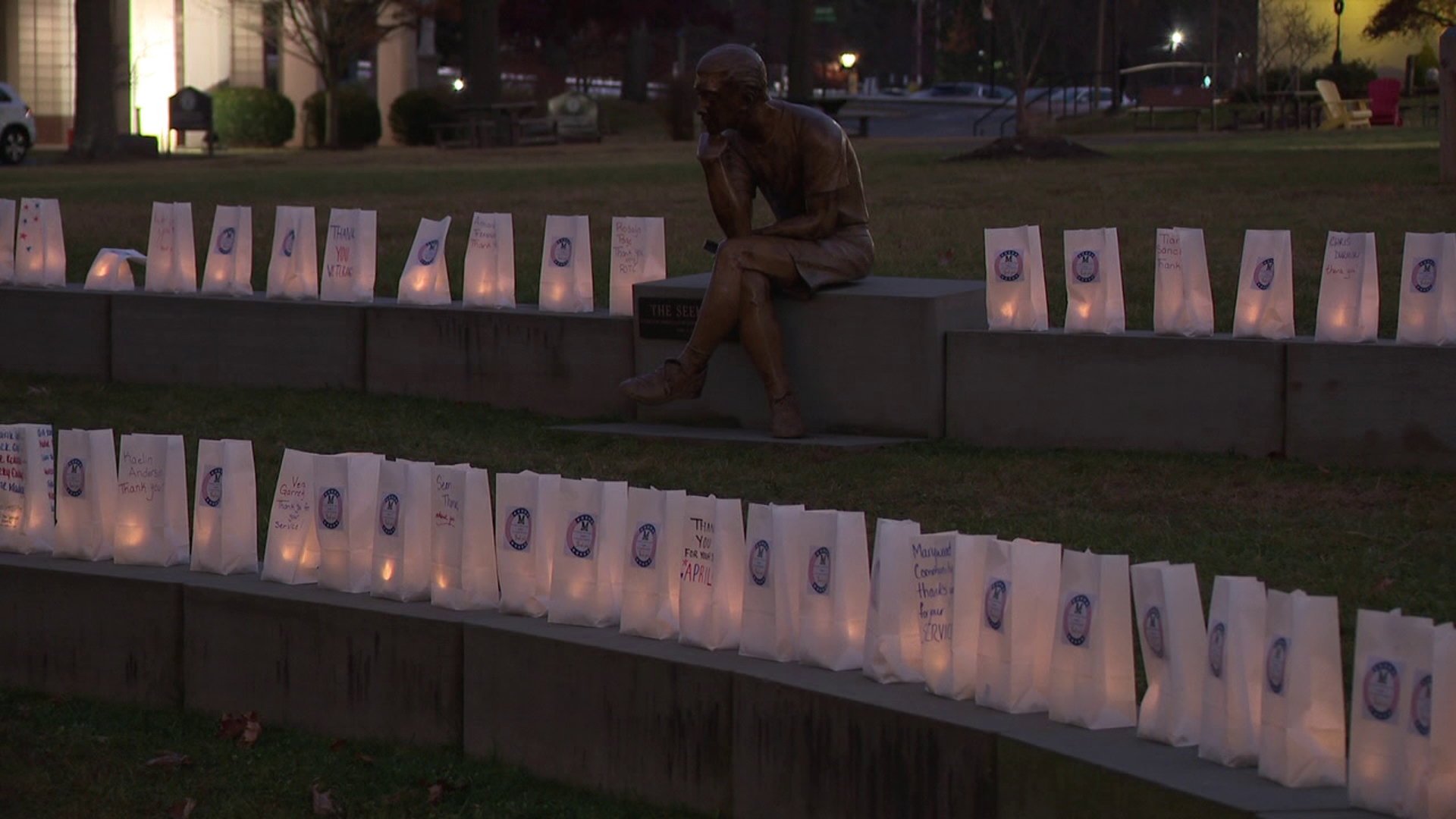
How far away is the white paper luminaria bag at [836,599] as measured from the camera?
4.33m

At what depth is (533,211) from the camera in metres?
15.4

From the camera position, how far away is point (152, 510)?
548cm

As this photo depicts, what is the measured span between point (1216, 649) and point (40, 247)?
312 inches

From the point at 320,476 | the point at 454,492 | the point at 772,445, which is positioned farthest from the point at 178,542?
the point at 772,445

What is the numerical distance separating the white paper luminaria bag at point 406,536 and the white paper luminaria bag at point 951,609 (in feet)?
4.54

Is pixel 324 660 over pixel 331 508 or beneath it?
beneath

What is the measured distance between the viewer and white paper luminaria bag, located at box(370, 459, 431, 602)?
5031 millimetres

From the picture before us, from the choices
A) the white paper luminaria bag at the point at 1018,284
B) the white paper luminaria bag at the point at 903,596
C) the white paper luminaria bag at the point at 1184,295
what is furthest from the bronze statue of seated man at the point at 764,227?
the white paper luminaria bag at the point at 903,596

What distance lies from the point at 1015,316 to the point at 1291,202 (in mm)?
6442

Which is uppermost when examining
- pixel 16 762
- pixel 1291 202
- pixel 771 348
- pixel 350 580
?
pixel 1291 202

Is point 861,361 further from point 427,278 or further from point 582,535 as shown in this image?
point 582,535

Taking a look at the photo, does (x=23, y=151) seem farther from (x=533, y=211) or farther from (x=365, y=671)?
(x=365, y=671)

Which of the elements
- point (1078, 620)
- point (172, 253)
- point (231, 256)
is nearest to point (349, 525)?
point (1078, 620)

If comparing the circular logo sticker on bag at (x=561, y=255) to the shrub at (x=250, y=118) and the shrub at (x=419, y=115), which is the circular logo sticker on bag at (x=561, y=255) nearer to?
the shrub at (x=419, y=115)
